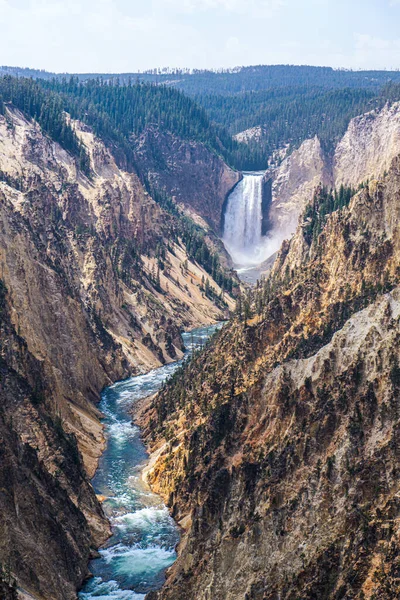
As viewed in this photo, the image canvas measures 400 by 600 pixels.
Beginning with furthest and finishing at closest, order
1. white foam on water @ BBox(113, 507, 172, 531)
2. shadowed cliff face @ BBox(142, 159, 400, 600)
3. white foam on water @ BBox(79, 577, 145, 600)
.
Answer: white foam on water @ BBox(113, 507, 172, 531) → white foam on water @ BBox(79, 577, 145, 600) → shadowed cliff face @ BBox(142, 159, 400, 600)

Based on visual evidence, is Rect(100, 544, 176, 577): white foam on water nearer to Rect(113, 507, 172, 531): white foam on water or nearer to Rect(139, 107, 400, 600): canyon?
Rect(139, 107, 400, 600): canyon

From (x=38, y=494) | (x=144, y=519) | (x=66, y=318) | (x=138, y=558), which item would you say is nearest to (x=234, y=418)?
(x=144, y=519)

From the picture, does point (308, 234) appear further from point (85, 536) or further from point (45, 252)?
point (85, 536)

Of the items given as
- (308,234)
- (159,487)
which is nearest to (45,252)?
(308,234)

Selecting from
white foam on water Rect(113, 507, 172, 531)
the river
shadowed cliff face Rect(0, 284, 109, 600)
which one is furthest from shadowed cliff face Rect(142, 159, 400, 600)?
shadowed cliff face Rect(0, 284, 109, 600)

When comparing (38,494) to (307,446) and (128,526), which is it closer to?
(128,526)

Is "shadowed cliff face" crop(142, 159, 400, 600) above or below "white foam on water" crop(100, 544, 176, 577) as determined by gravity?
above
